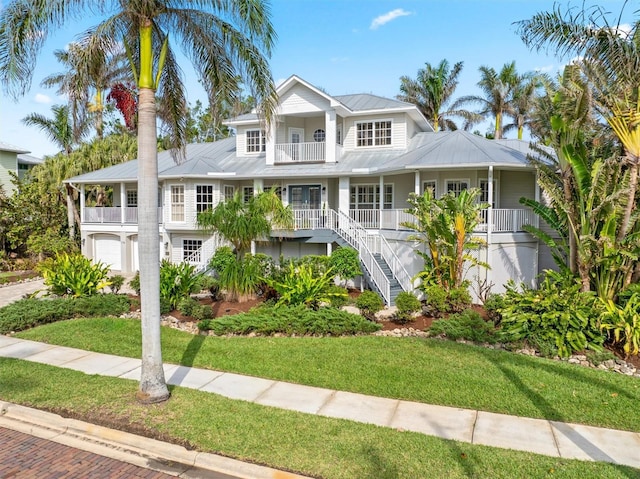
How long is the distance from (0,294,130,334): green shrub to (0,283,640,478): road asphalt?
14.9ft

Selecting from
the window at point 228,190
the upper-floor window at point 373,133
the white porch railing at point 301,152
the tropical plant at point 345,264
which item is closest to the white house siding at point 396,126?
the upper-floor window at point 373,133

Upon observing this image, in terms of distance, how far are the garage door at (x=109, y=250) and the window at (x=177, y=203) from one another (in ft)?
15.9

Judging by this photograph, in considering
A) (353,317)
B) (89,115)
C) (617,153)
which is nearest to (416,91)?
(617,153)

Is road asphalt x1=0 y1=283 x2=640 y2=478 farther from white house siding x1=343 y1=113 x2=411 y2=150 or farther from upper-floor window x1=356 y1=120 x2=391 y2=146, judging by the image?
upper-floor window x1=356 y1=120 x2=391 y2=146

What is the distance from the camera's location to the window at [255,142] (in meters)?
22.9

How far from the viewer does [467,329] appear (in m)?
10.4

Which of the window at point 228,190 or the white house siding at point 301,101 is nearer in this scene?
the white house siding at point 301,101

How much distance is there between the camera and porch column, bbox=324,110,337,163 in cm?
2005

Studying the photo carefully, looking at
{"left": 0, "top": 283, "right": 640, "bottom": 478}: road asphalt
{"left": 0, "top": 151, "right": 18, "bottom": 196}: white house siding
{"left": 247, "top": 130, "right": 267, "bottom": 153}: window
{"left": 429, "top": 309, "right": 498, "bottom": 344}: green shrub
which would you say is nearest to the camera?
{"left": 0, "top": 283, "right": 640, "bottom": 478}: road asphalt

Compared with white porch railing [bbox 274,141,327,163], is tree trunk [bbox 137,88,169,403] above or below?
below

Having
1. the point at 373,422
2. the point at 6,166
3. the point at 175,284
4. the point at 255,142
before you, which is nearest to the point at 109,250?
the point at 255,142

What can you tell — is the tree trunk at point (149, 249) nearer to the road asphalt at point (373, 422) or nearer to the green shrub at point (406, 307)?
the road asphalt at point (373, 422)

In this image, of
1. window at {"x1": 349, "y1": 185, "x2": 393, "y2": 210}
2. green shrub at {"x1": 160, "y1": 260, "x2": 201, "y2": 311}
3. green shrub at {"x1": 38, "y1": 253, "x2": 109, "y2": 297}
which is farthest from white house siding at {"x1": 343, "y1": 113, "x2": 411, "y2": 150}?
green shrub at {"x1": 38, "y1": 253, "x2": 109, "y2": 297}

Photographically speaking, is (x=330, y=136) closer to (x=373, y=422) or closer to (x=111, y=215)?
(x=111, y=215)
